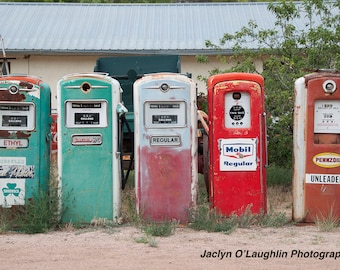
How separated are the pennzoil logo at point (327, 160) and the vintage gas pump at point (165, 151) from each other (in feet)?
5.26

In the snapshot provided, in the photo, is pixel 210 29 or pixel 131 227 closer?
pixel 131 227

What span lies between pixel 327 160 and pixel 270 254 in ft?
6.39

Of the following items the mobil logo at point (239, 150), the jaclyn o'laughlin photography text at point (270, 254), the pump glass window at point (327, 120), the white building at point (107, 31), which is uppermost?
the white building at point (107, 31)

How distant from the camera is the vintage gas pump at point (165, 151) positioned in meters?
8.11

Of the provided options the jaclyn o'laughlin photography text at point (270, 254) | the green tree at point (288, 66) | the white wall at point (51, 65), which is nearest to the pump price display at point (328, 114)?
the jaclyn o'laughlin photography text at point (270, 254)

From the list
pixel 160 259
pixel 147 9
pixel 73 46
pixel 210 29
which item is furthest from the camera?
pixel 147 9

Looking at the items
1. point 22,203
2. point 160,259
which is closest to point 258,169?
point 160,259

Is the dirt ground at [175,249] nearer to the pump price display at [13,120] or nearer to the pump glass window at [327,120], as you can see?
the pump glass window at [327,120]

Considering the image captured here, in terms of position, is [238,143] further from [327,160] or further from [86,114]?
[86,114]

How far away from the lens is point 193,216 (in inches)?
318

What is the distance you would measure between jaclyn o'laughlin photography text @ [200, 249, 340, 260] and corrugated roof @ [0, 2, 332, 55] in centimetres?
1062

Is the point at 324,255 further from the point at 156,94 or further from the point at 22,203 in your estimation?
the point at 22,203

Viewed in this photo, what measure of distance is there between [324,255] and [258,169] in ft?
5.71

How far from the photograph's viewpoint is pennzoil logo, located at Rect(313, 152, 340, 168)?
816 centimetres
